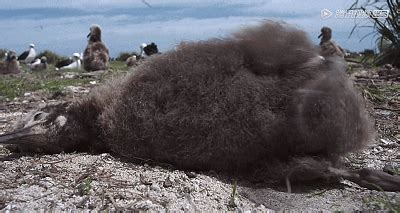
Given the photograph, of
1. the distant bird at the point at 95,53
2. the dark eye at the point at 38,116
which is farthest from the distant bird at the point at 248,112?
the distant bird at the point at 95,53

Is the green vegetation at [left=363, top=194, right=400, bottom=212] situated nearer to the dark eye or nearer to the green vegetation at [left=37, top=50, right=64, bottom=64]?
the dark eye

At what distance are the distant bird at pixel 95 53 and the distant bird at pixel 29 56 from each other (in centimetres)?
954

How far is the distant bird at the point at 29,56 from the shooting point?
26420 millimetres

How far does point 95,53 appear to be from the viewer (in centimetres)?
1669

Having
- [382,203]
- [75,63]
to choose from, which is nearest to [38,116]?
[382,203]

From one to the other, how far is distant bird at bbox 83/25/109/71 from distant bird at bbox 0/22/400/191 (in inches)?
501

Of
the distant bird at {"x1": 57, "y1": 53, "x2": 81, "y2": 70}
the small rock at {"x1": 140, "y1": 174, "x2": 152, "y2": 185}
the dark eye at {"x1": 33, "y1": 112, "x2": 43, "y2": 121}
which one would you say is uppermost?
the dark eye at {"x1": 33, "y1": 112, "x2": 43, "y2": 121}

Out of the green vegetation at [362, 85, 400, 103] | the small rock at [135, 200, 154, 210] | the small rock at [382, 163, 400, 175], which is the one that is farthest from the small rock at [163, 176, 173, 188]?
the green vegetation at [362, 85, 400, 103]

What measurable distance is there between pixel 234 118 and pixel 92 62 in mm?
13417

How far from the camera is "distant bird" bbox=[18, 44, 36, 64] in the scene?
Result: 26.4 meters

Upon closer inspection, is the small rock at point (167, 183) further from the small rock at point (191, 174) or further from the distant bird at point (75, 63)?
the distant bird at point (75, 63)

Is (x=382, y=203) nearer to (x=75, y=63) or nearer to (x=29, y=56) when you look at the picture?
(x=75, y=63)

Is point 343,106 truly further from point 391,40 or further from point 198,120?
point 391,40

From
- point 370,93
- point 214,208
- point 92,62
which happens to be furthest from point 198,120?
point 92,62
